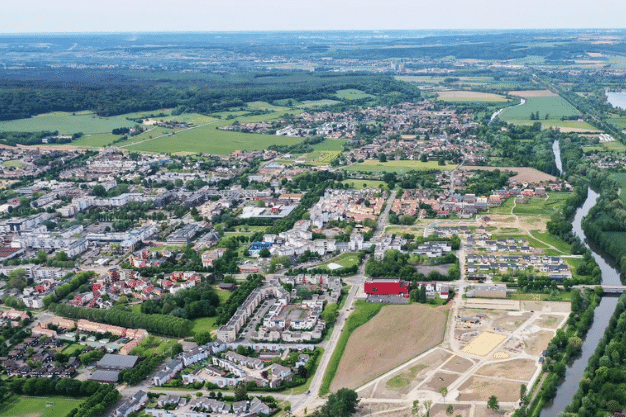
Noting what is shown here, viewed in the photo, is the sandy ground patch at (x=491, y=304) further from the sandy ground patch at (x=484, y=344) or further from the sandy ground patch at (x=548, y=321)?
the sandy ground patch at (x=484, y=344)

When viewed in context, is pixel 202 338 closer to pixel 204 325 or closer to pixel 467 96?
pixel 204 325

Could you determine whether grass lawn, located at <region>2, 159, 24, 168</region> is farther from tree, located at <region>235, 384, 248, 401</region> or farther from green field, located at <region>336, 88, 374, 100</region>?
green field, located at <region>336, 88, 374, 100</region>

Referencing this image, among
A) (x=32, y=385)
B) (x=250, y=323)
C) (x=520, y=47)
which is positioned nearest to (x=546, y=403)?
(x=250, y=323)

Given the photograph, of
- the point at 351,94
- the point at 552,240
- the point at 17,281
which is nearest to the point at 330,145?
the point at 552,240

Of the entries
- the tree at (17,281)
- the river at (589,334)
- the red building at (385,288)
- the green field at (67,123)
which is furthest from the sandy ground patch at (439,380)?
the green field at (67,123)

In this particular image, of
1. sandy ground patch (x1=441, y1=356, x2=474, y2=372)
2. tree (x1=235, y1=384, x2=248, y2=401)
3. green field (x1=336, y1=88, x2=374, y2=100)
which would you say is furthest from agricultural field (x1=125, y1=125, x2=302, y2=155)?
tree (x1=235, y1=384, x2=248, y2=401)
